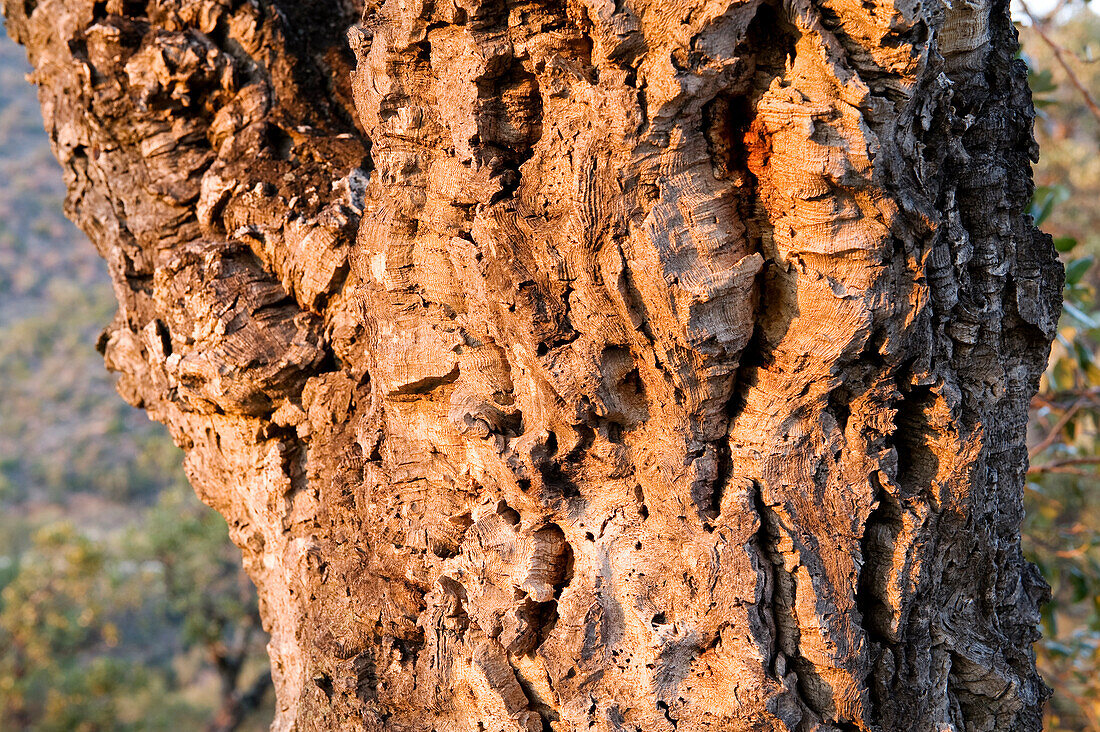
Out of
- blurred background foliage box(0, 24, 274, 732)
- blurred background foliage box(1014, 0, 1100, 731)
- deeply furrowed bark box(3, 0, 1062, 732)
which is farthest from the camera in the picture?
blurred background foliage box(0, 24, 274, 732)

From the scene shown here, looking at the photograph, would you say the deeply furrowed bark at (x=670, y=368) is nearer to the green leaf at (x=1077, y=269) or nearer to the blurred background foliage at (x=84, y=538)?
the green leaf at (x=1077, y=269)

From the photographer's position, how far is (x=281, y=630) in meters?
2.05

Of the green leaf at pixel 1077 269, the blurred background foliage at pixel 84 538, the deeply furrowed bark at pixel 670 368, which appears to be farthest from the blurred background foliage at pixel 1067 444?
the blurred background foliage at pixel 84 538

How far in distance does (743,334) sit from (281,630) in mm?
1517

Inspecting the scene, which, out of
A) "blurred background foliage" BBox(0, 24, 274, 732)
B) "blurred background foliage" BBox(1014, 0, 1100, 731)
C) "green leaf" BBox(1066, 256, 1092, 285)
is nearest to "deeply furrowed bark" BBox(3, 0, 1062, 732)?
"blurred background foliage" BBox(1014, 0, 1100, 731)

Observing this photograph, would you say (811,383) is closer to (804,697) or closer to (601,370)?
(601,370)

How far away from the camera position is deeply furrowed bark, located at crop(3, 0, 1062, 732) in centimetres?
130

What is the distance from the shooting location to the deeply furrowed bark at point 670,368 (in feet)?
4.27

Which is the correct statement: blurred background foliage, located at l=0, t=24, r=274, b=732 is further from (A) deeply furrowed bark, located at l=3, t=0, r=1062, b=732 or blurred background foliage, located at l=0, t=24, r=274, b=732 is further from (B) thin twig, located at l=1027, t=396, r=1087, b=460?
(B) thin twig, located at l=1027, t=396, r=1087, b=460

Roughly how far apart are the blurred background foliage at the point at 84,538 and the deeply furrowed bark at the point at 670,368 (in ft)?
6.79

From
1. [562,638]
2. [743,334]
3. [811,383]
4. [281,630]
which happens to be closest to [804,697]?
[562,638]

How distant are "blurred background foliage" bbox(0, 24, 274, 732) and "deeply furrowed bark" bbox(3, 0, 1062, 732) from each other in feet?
6.79

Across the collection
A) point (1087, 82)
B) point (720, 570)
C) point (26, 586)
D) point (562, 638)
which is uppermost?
point (1087, 82)

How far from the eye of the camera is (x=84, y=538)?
33.4 feet
